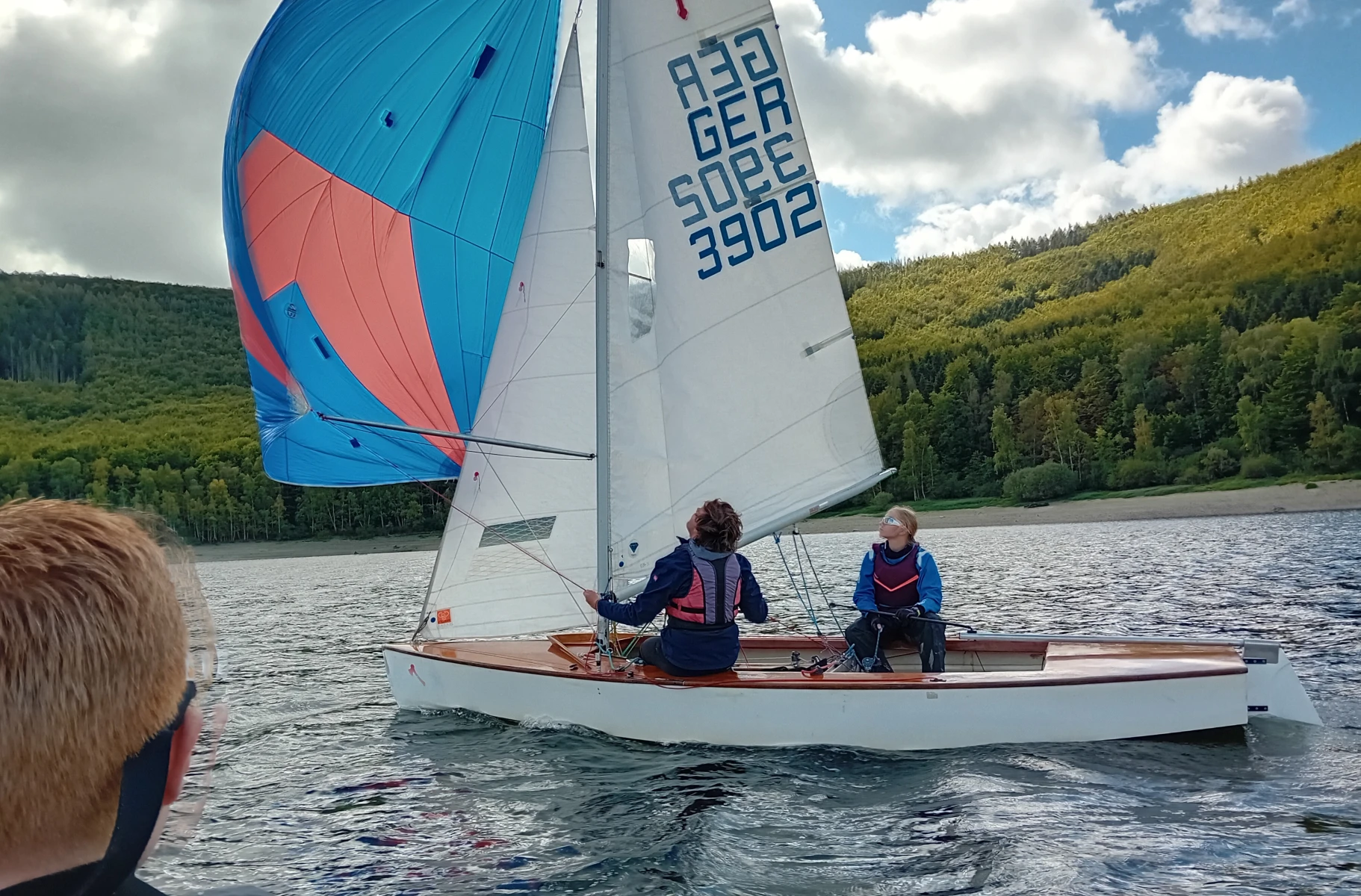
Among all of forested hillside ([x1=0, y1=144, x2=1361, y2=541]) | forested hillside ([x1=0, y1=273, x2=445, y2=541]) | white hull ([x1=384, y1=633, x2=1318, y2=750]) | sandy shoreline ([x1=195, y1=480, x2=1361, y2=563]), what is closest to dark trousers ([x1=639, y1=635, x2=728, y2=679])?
white hull ([x1=384, y1=633, x2=1318, y2=750])

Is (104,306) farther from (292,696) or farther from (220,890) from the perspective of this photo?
(220,890)

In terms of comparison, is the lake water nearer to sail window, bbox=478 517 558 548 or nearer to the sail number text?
sail window, bbox=478 517 558 548

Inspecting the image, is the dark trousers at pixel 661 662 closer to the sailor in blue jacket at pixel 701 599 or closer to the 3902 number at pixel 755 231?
the sailor in blue jacket at pixel 701 599

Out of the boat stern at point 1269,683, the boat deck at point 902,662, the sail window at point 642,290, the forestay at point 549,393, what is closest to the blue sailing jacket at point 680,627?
the boat deck at point 902,662

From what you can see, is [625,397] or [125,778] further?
[625,397]

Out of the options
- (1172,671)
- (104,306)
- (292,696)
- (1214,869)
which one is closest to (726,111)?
(1172,671)

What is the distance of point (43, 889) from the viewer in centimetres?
85

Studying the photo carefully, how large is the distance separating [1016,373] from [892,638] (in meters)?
80.1

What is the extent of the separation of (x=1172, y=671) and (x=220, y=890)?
6.03m

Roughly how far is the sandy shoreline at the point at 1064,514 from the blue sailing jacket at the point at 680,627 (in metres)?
46.4

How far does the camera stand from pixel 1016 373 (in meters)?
82.7

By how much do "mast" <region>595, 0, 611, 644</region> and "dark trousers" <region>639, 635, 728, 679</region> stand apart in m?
0.45

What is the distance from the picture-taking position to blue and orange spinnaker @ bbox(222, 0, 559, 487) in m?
8.35

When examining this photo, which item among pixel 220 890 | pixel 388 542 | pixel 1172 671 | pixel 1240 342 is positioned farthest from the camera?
pixel 1240 342
